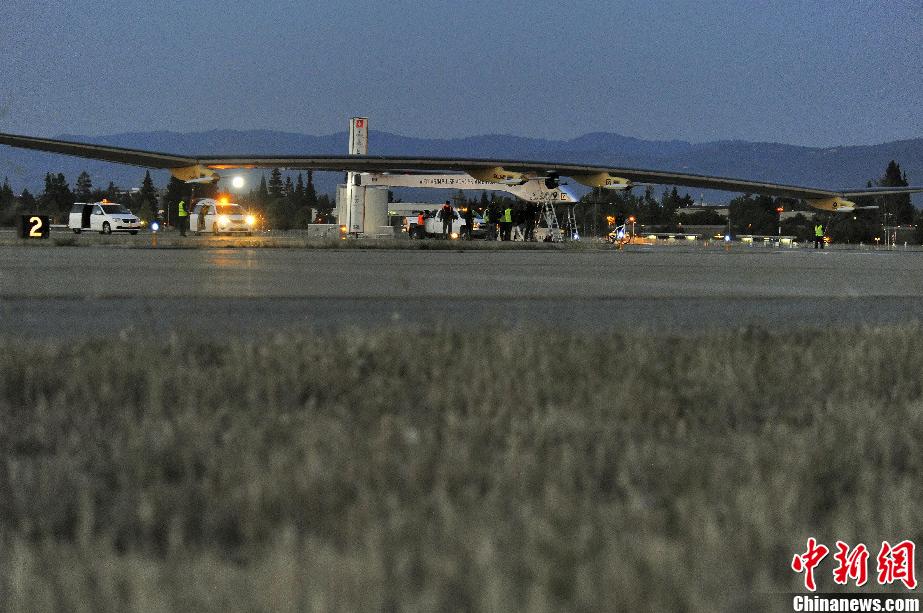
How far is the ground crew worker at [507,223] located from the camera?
55.0 meters

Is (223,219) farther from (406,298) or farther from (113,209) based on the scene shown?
(406,298)

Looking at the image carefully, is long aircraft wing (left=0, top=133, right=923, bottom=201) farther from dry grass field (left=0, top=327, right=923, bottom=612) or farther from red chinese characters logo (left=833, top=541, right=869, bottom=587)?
red chinese characters logo (left=833, top=541, right=869, bottom=587)

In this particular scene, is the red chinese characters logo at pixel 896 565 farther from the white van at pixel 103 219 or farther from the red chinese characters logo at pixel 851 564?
the white van at pixel 103 219

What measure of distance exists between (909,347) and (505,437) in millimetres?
4552

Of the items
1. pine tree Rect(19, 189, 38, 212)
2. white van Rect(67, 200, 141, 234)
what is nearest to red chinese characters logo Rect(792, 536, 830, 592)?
white van Rect(67, 200, 141, 234)

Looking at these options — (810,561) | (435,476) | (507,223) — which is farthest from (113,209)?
(810,561)

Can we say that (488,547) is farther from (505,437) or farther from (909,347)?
(909,347)

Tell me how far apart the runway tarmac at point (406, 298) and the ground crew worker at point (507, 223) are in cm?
3239

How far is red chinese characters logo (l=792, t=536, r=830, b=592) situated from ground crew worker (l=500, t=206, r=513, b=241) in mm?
51817

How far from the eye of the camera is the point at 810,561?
313 centimetres

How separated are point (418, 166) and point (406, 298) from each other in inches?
1924

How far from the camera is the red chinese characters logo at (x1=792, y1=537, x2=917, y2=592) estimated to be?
305 cm

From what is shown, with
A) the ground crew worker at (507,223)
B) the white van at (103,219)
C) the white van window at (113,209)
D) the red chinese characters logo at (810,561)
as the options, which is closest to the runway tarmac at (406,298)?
the red chinese characters logo at (810,561)

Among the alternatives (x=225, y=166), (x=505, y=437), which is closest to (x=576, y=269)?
(x=505, y=437)
